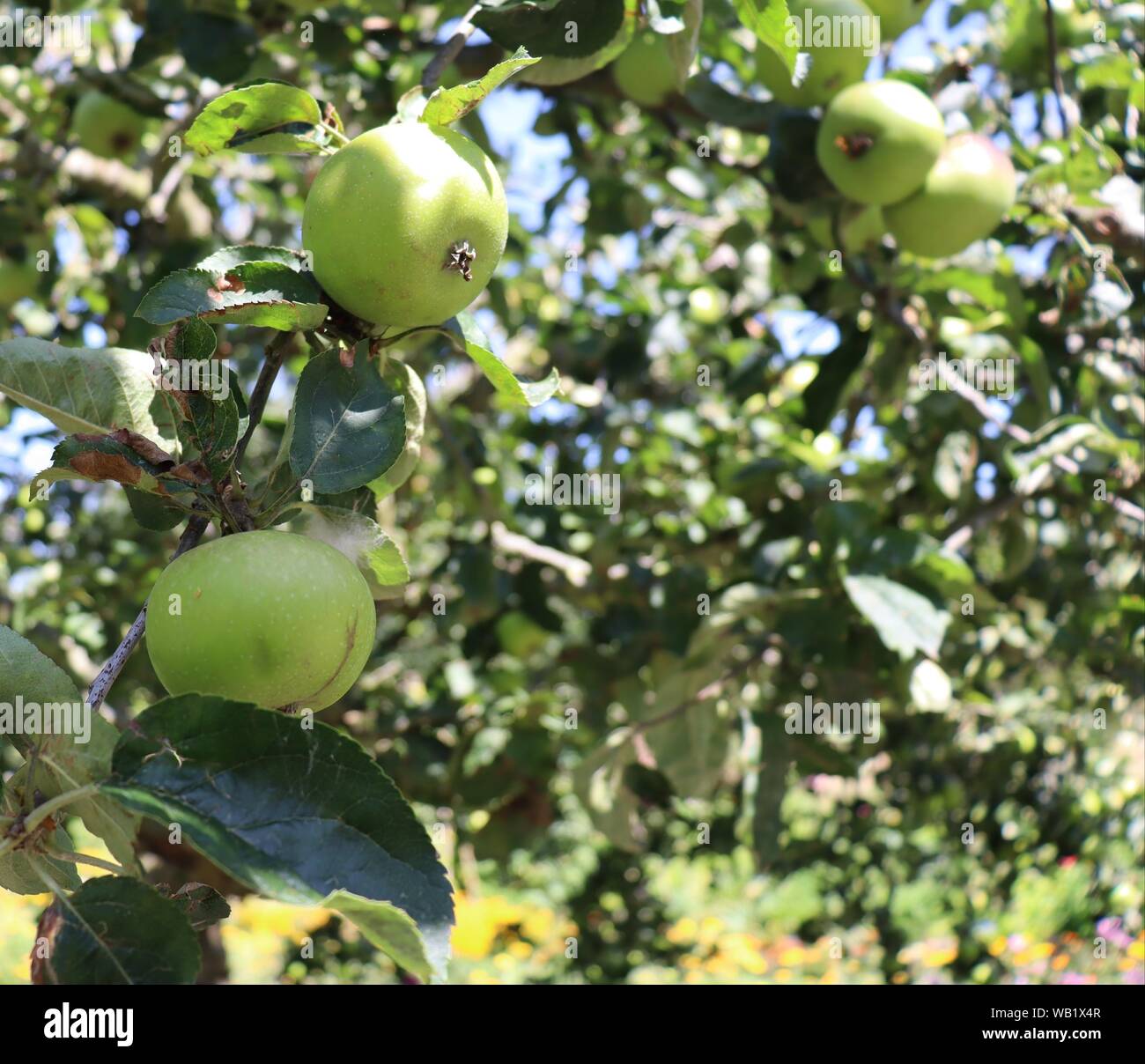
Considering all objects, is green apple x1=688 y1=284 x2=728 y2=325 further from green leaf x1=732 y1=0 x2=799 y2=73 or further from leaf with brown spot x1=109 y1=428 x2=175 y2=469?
leaf with brown spot x1=109 y1=428 x2=175 y2=469

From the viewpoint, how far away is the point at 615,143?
8.46 feet

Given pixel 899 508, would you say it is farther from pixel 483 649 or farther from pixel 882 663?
pixel 483 649

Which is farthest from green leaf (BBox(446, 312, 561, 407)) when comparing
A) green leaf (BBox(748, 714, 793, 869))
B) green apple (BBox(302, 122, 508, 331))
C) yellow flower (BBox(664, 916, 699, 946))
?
yellow flower (BBox(664, 916, 699, 946))

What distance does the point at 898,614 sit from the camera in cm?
159

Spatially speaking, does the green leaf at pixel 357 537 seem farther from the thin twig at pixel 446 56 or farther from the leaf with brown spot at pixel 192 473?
the thin twig at pixel 446 56

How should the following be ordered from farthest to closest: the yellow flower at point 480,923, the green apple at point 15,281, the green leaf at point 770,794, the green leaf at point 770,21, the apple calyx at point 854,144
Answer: the yellow flower at point 480,923 < the green apple at point 15,281 < the green leaf at point 770,794 < the apple calyx at point 854,144 < the green leaf at point 770,21

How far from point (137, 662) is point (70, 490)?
0.90m

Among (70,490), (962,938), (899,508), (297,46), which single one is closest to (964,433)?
(899,508)

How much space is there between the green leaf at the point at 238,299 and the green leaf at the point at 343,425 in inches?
1.5

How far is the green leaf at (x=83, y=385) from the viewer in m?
0.85

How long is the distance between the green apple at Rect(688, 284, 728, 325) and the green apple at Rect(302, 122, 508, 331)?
87.2 inches

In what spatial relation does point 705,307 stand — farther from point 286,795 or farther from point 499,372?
point 286,795

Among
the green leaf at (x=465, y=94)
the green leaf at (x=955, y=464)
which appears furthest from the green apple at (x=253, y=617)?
the green leaf at (x=955, y=464)

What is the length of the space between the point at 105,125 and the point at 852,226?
154cm
